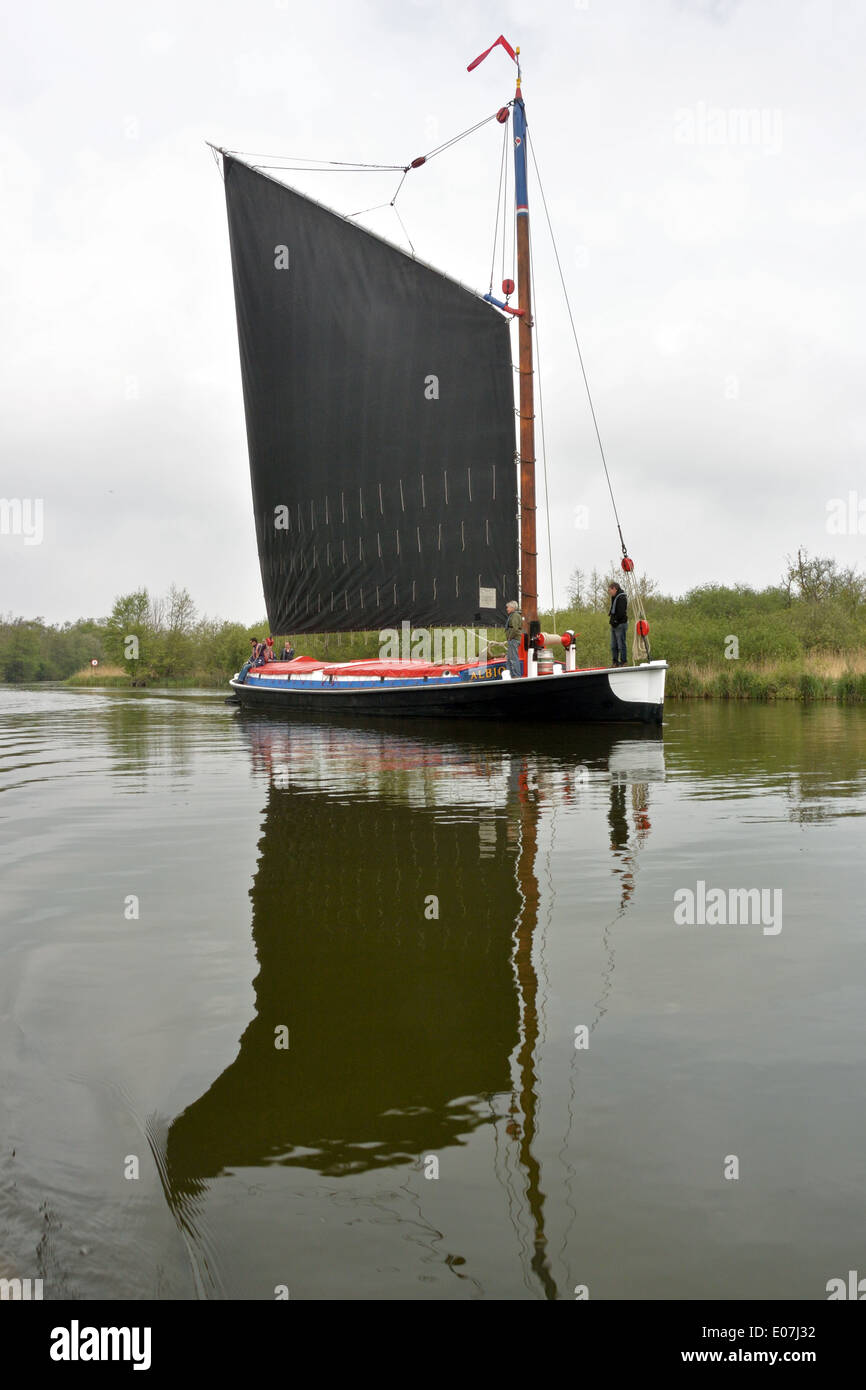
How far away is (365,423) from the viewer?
21.0m

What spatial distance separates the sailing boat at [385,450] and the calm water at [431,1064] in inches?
450

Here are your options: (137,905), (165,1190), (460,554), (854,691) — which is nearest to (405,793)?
(137,905)

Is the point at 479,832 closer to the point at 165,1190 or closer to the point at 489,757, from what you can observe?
the point at 165,1190

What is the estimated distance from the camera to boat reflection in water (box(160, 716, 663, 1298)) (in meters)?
2.37

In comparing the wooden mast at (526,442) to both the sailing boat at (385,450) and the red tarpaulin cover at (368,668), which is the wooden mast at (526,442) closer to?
the sailing boat at (385,450)

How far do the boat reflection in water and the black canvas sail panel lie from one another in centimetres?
1243

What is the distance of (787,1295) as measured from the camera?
1.88m

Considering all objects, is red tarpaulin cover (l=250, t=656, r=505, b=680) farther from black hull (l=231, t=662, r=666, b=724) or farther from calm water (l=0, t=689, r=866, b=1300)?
calm water (l=0, t=689, r=866, b=1300)

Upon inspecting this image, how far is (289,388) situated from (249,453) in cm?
247

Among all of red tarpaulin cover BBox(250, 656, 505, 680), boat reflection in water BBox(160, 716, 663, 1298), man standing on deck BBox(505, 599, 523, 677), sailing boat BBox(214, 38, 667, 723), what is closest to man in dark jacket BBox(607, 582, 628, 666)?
sailing boat BBox(214, 38, 667, 723)

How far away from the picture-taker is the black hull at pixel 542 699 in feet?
51.5
